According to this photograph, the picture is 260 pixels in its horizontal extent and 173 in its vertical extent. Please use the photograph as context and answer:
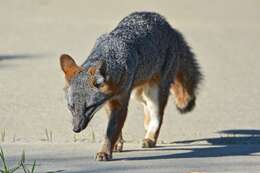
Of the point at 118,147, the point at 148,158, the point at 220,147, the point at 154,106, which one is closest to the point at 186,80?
the point at 154,106

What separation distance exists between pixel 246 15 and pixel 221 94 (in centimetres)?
651

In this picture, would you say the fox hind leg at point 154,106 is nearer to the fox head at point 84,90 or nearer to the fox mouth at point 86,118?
the fox head at point 84,90

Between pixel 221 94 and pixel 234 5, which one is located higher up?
pixel 234 5

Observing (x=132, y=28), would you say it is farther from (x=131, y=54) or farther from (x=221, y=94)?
(x=221, y=94)

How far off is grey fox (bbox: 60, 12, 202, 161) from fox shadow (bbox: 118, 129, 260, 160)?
32 cm

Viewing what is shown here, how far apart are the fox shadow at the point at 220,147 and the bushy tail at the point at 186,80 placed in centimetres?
45

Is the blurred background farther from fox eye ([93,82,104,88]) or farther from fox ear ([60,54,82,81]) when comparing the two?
fox eye ([93,82,104,88])

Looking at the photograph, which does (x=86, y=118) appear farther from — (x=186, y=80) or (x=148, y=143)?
(x=186, y=80)

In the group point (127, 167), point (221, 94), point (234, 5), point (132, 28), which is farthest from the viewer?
point (234, 5)

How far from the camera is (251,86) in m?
11.6

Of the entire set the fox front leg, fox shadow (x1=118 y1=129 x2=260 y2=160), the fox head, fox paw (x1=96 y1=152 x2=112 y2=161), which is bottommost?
fox shadow (x1=118 y1=129 x2=260 y2=160)

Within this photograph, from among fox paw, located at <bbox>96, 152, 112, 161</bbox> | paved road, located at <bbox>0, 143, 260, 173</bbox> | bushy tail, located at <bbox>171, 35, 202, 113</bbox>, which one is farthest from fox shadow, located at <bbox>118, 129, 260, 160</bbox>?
bushy tail, located at <bbox>171, 35, 202, 113</bbox>

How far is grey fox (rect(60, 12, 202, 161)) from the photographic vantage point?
21.3 ft

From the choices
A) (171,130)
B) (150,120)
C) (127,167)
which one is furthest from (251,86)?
(127,167)
